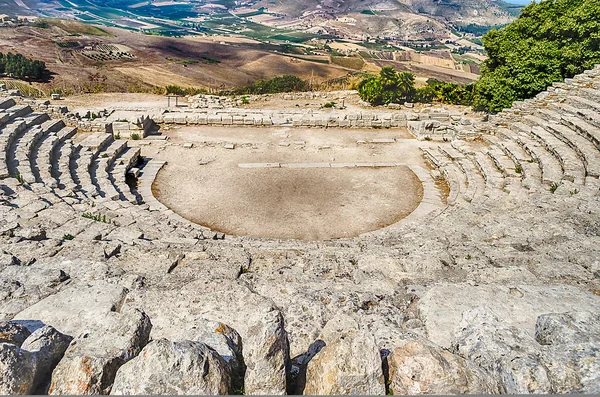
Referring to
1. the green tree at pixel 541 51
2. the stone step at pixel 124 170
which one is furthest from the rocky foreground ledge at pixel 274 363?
the green tree at pixel 541 51

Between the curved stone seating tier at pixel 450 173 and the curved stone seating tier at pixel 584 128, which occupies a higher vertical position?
the curved stone seating tier at pixel 584 128

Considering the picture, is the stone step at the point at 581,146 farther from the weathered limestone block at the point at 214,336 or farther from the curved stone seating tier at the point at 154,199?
the weathered limestone block at the point at 214,336

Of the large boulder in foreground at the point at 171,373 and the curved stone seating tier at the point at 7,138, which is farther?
the curved stone seating tier at the point at 7,138

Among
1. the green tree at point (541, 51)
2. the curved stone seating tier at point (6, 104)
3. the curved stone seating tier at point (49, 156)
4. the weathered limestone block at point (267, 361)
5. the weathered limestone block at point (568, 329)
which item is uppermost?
the green tree at point (541, 51)

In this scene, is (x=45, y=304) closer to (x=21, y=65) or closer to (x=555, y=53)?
(x=555, y=53)

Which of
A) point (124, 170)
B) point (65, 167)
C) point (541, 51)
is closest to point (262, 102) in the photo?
point (124, 170)

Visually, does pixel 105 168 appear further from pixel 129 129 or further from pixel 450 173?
pixel 450 173

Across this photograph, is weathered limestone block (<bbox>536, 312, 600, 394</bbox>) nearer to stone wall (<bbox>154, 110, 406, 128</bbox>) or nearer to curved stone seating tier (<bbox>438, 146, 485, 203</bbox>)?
curved stone seating tier (<bbox>438, 146, 485, 203</bbox>)

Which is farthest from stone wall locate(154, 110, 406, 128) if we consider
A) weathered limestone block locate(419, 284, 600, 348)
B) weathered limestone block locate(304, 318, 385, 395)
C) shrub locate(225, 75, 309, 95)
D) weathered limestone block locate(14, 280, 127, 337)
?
weathered limestone block locate(304, 318, 385, 395)
